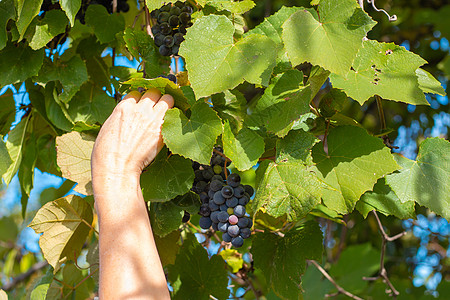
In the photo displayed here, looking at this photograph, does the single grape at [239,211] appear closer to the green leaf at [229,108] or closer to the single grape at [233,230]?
the single grape at [233,230]

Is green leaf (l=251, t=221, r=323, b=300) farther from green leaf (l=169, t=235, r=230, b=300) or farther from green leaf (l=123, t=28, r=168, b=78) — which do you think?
green leaf (l=123, t=28, r=168, b=78)

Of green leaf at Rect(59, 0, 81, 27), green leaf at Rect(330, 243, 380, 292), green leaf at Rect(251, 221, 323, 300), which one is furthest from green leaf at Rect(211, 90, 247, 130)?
green leaf at Rect(330, 243, 380, 292)

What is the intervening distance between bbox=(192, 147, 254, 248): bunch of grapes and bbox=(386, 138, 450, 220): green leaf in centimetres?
36

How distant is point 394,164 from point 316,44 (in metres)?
0.34

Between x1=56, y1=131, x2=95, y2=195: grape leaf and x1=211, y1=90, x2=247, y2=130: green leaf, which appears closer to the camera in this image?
x1=211, y1=90, x2=247, y2=130: green leaf

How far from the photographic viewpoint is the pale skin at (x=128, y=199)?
3.05 feet

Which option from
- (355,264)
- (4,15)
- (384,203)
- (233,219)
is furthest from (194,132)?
(355,264)

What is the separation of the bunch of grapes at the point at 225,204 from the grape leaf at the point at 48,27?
2.07ft

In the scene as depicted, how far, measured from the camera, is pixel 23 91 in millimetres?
1556

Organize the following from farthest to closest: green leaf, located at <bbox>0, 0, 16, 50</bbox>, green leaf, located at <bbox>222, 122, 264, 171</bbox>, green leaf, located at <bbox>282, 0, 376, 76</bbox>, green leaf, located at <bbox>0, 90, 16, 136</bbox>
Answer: green leaf, located at <bbox>0, 90, 16, 136</bbox> → green leaf, located at <bbox>0, 0, 16, 50</bbox> → green leaf, located at <bbox>222, 122, 264, 171</bbox> → green leaf, located at <bbox>282, 0, 376, 76</bbox>

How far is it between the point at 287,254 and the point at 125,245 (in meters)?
0.47

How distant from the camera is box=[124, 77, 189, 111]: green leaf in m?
1.06

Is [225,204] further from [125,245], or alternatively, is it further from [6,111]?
[6,111]

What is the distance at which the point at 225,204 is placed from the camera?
1.08 m
